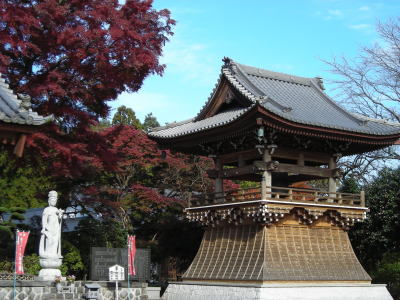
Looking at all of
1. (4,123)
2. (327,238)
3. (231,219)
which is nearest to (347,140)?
(327,238)

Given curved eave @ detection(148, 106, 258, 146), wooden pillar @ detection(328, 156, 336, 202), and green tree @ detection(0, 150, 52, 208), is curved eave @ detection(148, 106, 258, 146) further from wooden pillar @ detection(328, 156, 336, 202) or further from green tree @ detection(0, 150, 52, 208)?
green tree @ detection(0, 150, 52, 208)

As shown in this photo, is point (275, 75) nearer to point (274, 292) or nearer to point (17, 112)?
point (274, 292)

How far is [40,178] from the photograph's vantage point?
25391 millimetres

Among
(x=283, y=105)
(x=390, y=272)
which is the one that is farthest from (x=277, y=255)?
(x=390, y=272)

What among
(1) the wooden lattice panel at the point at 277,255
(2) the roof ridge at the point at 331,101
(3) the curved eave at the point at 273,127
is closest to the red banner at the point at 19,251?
(1) the wooden lattice panel at the point at 277,255

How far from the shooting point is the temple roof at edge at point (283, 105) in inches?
931

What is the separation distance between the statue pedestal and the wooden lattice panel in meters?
7.70

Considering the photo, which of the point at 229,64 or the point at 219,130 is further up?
the point at 229,64

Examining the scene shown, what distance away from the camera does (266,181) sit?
22922 millimetres

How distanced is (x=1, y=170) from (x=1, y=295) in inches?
336

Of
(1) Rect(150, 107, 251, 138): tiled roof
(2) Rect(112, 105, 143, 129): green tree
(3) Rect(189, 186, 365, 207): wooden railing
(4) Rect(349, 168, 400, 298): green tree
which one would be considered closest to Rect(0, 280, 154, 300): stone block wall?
(3) Rect(189, 186, 365, 207): wooden railing

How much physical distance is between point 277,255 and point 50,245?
8857 mm

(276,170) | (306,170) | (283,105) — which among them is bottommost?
(276,170)

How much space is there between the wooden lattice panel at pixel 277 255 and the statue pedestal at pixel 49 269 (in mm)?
7698
